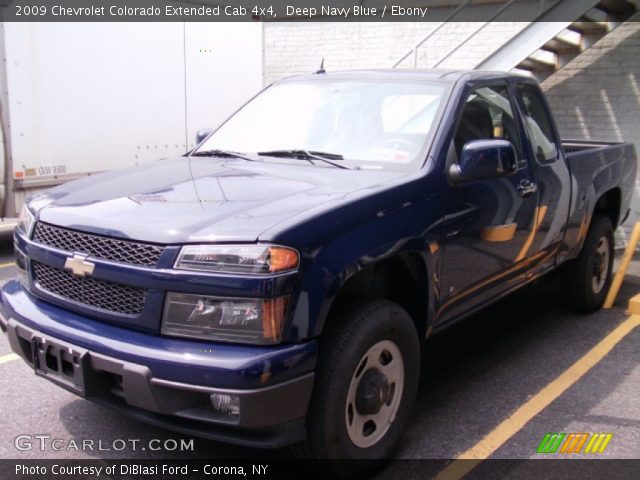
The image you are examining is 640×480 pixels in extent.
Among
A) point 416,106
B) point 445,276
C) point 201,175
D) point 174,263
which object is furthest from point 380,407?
point 416,106

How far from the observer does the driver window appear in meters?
3.99

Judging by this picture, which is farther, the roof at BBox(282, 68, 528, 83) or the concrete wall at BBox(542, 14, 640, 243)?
the concrete wall at BBox(542, 14, 640, 243)

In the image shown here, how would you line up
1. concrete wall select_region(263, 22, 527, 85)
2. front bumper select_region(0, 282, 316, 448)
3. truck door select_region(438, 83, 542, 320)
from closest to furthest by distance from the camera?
front bumper select_region(0, 282, 316, 448) → truck door select_region(438, 83, 542, 320) → concrete wall select_region(263, 22, 527, 85)

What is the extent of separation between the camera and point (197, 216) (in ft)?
9.39

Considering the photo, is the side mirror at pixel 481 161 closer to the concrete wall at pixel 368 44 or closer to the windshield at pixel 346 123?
the windshield at pixel 346 123

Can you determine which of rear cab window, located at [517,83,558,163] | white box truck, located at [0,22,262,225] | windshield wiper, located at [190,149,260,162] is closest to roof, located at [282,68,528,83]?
rear cab window, located at [517,83,558,163]

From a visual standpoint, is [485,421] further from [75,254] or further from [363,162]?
[75,254]

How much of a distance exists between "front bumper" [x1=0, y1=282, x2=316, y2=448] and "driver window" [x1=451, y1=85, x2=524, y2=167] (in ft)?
5.70

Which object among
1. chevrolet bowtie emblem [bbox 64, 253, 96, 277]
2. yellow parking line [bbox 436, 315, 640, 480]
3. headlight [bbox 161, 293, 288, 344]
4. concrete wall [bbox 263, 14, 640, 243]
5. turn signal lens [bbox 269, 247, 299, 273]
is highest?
concrete wall [bbox 263, 14, 640, 243]

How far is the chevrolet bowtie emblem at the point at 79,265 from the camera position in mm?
2904

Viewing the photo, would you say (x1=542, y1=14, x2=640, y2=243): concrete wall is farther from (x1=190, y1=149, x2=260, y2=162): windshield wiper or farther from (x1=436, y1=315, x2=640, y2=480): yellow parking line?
(x1=190, y1=149, x2=260, y2=162): windshield wiper

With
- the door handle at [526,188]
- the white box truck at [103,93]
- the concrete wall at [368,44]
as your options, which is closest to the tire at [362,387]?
the door handle at [526,188]

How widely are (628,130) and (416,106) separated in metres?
6.08

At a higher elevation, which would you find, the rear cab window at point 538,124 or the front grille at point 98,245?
the rear cab window at point 538,124
